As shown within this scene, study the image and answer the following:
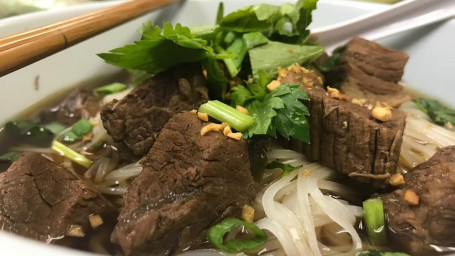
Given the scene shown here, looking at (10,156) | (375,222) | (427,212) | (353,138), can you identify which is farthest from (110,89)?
(427,212)

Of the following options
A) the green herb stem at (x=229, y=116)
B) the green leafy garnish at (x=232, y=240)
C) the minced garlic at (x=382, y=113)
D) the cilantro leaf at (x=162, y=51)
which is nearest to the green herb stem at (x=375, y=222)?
the minced garlic at (x=382, y=113)

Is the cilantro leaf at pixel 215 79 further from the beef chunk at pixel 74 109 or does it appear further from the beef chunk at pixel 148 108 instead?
the beef chunk at pixel 74 109

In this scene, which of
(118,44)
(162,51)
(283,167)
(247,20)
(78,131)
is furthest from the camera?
(118,44)

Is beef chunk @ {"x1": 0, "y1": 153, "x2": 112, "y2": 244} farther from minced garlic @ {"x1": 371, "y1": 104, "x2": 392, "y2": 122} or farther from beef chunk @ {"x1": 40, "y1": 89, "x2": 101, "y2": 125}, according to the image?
minced garlic @ {"x1": 371, "y1": 104, "x2": 392, "y2": 122}

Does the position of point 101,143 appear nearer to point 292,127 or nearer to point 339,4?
point 292,127

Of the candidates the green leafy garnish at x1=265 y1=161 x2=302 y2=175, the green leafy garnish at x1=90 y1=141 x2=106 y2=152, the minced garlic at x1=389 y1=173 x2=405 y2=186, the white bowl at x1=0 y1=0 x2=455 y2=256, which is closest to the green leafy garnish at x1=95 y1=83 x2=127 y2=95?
the white bowl at x1=0 y1=0 x2=455 y2=256

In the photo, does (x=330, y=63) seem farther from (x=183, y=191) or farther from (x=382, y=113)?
(x=183, y=191)

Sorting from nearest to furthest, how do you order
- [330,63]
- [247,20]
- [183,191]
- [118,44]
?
1. [183,191]
2. [247,20]
3. [330,63]
4. [118,44]
